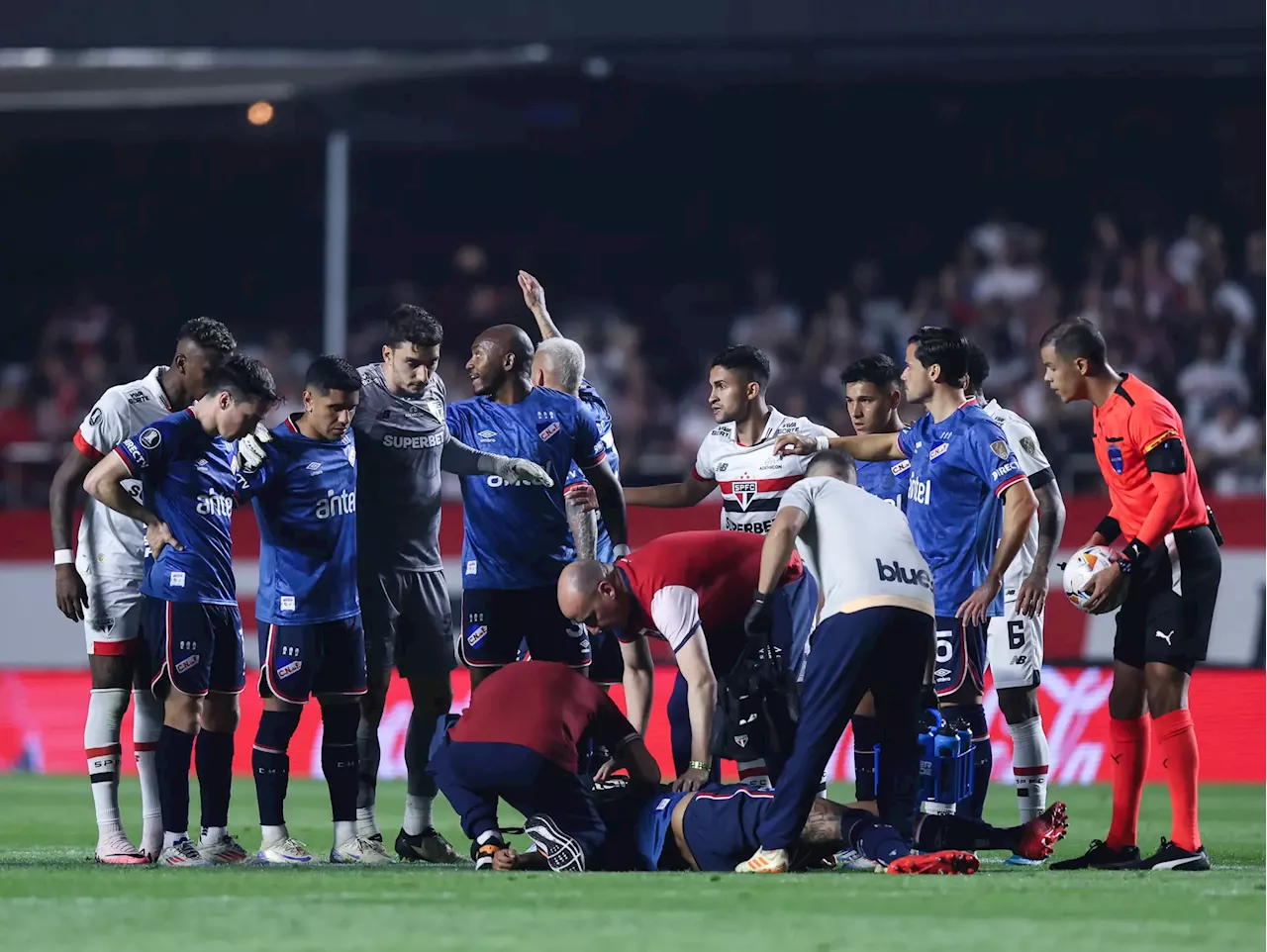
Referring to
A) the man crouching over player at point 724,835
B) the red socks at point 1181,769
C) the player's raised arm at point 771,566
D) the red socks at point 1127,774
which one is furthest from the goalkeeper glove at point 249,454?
the red socks at point 1181,769

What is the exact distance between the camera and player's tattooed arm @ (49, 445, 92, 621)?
8570 millimetres

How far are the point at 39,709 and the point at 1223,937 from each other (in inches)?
441

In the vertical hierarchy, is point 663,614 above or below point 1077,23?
below

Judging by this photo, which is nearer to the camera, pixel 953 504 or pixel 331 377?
pixel 331 377

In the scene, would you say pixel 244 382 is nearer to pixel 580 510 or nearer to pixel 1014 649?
pixel 580 510

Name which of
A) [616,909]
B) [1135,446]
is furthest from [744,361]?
[616,909]

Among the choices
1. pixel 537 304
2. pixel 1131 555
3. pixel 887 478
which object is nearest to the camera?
pixel 1131 555

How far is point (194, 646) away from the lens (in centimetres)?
841

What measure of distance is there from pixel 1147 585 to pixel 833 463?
144 centimetres

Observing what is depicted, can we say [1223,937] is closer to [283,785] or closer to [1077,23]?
[283,785]

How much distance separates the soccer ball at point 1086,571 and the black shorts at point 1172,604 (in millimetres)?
97

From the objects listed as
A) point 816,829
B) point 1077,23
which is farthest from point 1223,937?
point 1077,23

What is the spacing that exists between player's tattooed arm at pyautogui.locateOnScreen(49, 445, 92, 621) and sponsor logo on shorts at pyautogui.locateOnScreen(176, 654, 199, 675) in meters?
0.60

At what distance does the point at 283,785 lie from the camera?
8703 millimetres
